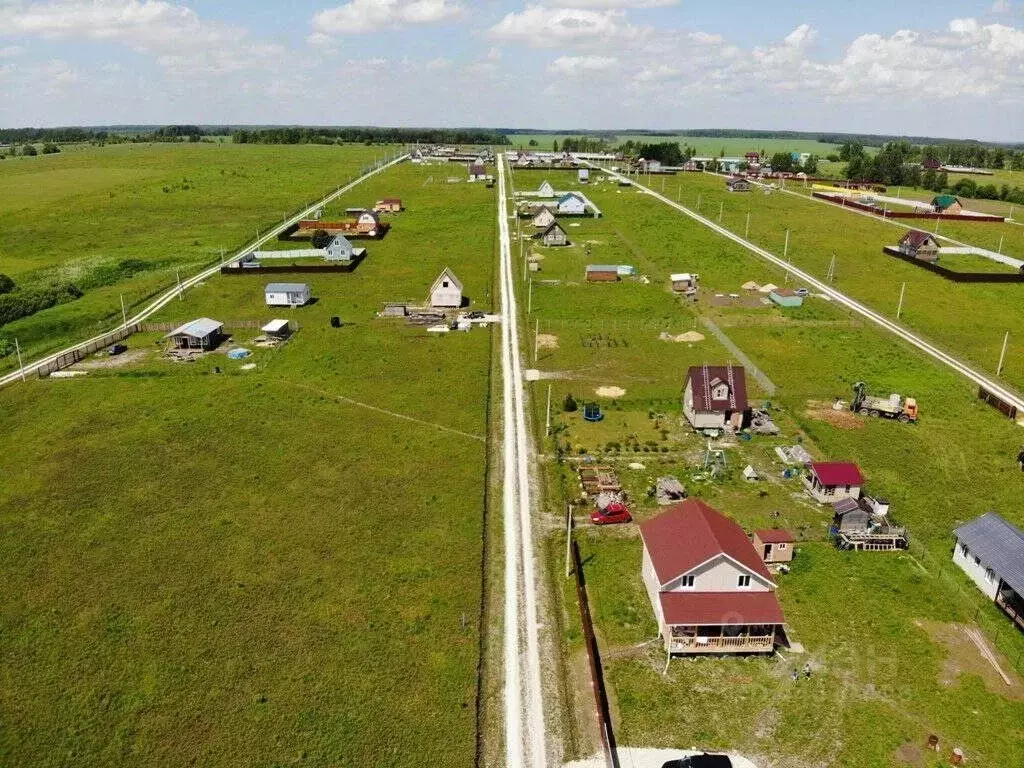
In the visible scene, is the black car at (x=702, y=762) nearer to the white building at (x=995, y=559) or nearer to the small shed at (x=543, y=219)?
the white building at (x=995, y=559)

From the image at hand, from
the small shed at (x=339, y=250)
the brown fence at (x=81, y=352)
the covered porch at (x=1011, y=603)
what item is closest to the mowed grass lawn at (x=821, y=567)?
the covered porch at (x=1011, y=603)

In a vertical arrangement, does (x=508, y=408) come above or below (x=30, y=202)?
below

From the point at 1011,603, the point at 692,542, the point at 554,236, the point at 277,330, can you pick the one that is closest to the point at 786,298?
the point at 554,236

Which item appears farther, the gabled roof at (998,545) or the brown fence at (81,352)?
the brown fence at (81,352)

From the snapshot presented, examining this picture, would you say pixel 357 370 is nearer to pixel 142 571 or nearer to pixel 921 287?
pixel 142 571

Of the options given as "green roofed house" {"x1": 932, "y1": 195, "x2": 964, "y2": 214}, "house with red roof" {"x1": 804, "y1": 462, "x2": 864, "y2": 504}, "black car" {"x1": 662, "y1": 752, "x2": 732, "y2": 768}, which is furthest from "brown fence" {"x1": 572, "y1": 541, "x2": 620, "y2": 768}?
"green roofed house" {"x1": 932, "y1": 195, "x2": 964, "y2": 214}

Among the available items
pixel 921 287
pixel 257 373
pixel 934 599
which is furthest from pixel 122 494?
pixel 921 287

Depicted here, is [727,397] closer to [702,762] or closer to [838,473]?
[838,473]
